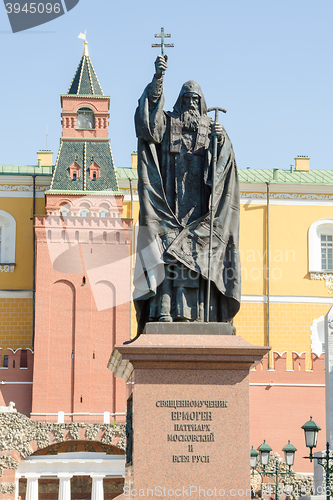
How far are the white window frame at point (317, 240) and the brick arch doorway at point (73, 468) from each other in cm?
1189

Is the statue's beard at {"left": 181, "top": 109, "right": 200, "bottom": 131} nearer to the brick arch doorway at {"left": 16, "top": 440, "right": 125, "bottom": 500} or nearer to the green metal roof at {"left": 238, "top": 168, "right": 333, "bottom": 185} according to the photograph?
the brick arch doorway at {"left": 16, "top": 440, "right": 125, "bottom": 500}

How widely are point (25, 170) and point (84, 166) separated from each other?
4494 mm

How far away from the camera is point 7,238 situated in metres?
38.1

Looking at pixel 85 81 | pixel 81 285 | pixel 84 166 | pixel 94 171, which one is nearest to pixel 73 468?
pixel 81 285

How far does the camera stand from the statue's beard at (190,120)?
7.93m

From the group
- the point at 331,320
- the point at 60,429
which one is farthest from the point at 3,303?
the point at 331,320

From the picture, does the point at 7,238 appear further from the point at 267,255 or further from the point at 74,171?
the point at 267,255

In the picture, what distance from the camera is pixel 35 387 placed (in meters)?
32.2

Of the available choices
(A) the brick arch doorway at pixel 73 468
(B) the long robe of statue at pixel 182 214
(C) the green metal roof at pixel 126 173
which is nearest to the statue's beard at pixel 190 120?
(B) the long robe of statue at pixel 182 214

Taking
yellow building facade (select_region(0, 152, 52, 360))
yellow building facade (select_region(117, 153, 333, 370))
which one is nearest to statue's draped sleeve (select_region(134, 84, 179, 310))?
yellow building facade (select_region(0, 152, 52, 360))

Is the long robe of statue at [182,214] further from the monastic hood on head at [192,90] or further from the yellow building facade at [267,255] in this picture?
the yellow building facade at [267,255]

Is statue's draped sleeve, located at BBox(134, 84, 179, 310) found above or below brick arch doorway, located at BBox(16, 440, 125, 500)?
above

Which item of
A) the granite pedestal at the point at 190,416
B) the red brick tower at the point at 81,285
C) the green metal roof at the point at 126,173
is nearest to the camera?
the granite pedestal at the point at 190,416

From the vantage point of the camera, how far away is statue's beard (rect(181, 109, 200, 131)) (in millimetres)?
7930
